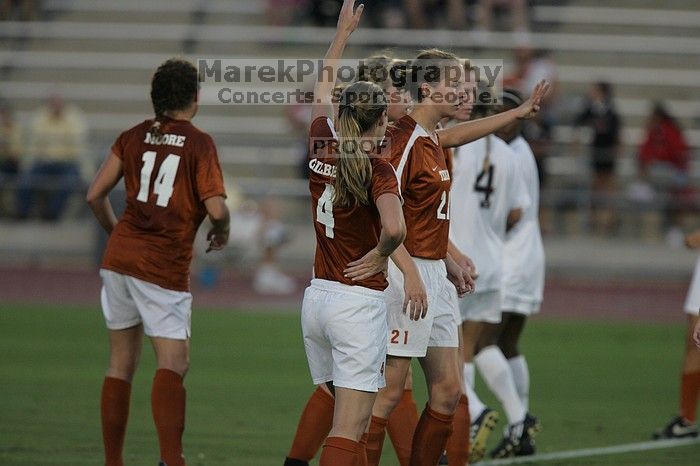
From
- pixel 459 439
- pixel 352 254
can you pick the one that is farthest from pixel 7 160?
pixel 352 254

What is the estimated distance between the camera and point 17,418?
9.85m

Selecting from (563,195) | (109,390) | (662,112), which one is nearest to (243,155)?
(563,195)

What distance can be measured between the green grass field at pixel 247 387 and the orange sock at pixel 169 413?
86cm

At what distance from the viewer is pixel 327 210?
6594mm

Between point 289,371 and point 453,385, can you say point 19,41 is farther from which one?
point 453,385

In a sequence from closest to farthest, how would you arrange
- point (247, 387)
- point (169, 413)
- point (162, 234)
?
point (169, 413)
point (162, 234)
point (247, 387)

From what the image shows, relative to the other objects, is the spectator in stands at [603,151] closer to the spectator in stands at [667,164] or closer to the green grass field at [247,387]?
the spectator in stands at [667,164]

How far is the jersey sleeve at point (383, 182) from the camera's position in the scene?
6.37 meters

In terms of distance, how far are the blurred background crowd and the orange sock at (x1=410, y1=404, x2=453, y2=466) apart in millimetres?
12102

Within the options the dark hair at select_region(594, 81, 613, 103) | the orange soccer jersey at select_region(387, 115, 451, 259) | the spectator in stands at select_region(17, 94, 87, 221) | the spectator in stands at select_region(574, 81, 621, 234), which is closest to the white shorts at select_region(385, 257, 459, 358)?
the orange soccer jersey at select_region(387, 115, 451, 259)

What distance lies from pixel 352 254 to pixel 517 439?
9.99 feet

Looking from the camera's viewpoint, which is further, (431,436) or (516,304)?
(516,304)

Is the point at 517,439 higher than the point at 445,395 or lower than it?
lower

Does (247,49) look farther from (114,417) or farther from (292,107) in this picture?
(114,417)
